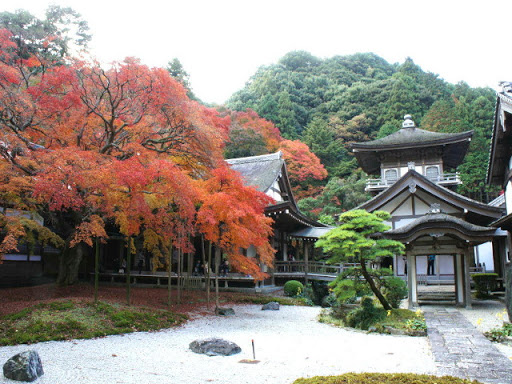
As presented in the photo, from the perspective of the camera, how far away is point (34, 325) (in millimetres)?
9320

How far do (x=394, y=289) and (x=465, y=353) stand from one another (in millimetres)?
4964

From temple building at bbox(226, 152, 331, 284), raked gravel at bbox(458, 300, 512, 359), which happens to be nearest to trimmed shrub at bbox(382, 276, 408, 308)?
raked gravel at bbox(458, 300, 512, 359)

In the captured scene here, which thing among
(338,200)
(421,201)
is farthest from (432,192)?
(338,200)

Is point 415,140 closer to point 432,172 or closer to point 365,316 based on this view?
point 432,172

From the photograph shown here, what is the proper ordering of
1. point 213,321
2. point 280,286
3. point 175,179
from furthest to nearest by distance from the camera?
1. point 280,286
2. point 213,321
3. point 175,179

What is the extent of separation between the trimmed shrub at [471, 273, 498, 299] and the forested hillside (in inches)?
572

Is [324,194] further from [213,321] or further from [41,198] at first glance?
[41,198]

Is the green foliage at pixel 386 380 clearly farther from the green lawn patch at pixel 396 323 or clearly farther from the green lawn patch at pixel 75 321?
the green lawn patch at pixel 75 321

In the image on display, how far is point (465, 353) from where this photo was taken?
7.86m

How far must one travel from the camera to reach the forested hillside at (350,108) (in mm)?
36906

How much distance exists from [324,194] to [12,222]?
2669 centimetres

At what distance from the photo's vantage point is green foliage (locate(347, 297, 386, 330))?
11883 mm

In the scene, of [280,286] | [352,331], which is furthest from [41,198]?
[280,286]

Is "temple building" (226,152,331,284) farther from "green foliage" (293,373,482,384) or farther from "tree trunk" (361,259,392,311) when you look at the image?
"green foliage" (293,373,482,384)
